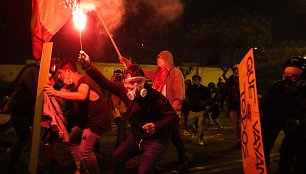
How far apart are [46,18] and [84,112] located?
1.65 m

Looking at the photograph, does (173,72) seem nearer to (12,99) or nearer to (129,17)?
(12,99)

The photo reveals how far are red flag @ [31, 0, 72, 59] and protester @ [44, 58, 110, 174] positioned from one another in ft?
2.66

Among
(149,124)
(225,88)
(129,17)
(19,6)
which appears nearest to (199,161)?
(225,88)

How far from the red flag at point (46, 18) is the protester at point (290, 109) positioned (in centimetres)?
311

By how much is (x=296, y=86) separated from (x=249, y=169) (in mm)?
1637

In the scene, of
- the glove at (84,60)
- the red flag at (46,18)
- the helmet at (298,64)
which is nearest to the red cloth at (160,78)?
the red flag at (46,18)

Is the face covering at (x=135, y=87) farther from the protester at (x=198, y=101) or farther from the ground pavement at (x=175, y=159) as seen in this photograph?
the protester at (x=198, y=101)

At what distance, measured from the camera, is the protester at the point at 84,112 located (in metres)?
6.12

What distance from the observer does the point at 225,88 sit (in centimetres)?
1098

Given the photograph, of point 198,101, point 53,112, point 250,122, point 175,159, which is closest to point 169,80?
point 175,159

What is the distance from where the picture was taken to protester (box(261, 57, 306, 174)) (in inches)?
237

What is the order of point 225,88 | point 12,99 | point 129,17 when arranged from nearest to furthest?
point 12,99, point 225,88, point 129,17

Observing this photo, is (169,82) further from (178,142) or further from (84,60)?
(84,60)

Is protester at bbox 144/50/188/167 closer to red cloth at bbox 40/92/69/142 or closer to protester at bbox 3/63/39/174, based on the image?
red cloth at bbox 40/92/69/142
